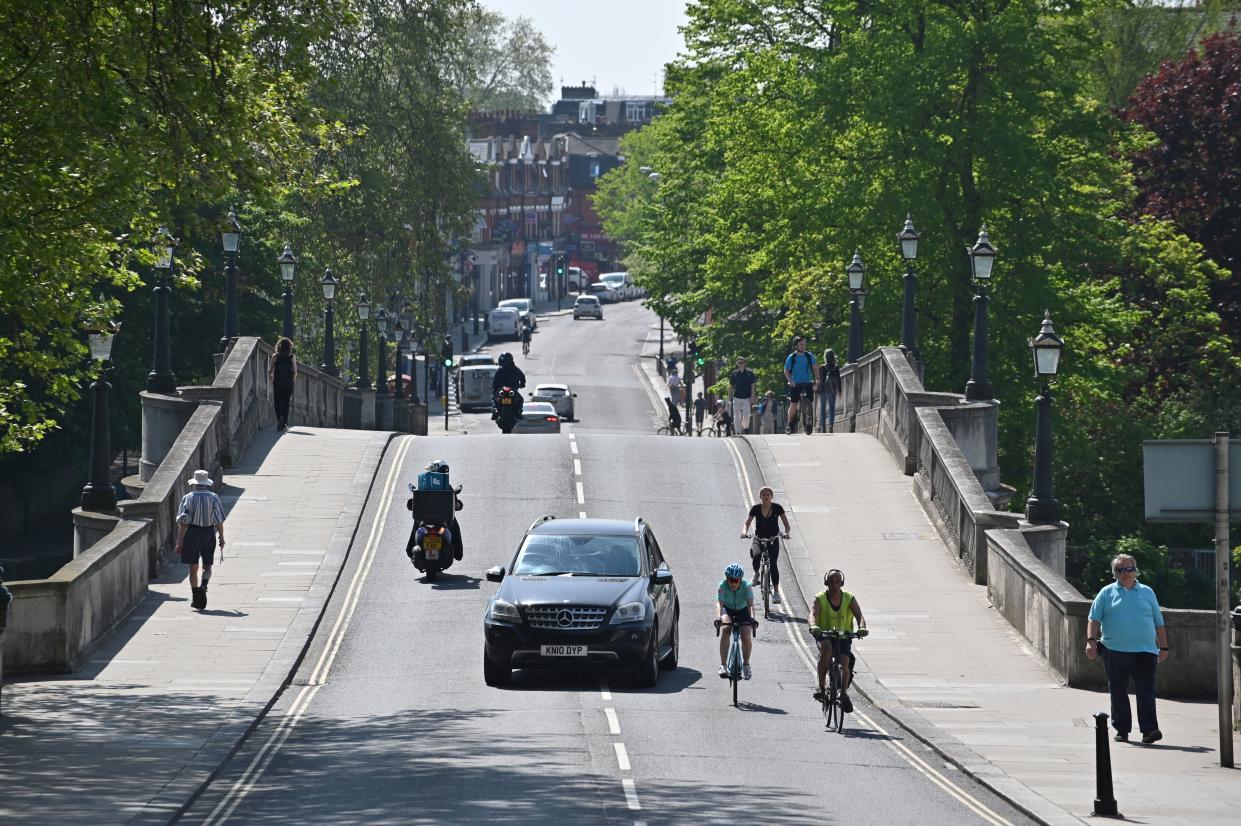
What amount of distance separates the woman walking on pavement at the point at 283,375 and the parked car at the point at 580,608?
673 inches

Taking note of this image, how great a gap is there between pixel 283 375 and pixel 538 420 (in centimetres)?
2918

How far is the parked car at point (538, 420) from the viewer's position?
64.4 m

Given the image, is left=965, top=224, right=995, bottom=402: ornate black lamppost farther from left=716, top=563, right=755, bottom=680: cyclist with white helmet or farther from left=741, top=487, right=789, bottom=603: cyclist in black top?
left=716, top=563, right=755, bottom=680: cyclist with white helmet

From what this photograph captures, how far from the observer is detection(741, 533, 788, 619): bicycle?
25906 mm

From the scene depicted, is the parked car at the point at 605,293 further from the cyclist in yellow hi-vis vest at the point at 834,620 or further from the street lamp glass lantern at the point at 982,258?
the cyclist in yellow hi-vis vest at the point at 834,620

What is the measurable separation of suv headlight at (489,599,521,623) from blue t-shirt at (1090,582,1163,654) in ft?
19.4

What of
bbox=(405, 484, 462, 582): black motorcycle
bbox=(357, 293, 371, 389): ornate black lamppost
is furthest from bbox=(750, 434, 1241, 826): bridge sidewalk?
bbox=(357, 293, 371, 389): ornate black lamppost

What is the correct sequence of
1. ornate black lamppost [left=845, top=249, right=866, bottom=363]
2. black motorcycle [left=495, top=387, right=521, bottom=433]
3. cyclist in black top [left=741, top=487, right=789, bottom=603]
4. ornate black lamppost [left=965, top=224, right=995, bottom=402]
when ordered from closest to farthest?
cyclist in black top [left=741, top=487, right=789, bottom=603] → ornate black lamppost [left=965, top=224, right=995, bottom=402] → ornate black lamppost [left=845, top=249, right=866, bottom=363] → black motorcycle [left=495, top=387, right=521, bottom=433]

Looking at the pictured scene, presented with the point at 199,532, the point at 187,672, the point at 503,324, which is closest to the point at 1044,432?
the point at 199,532

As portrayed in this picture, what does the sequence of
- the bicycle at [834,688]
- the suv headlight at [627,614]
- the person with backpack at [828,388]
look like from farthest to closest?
the person with backpack at [828,388], the suv headlight at [627,614], the bicycle at [834,688]

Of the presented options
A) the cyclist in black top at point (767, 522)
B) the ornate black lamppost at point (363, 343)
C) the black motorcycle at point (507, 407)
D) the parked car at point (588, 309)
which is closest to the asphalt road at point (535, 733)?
the cyclist in black top at point (767, 522)

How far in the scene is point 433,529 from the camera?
27.6m

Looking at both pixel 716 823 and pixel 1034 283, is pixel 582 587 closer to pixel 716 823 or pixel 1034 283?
pixel 716 823

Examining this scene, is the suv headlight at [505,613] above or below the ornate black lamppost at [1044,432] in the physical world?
below
